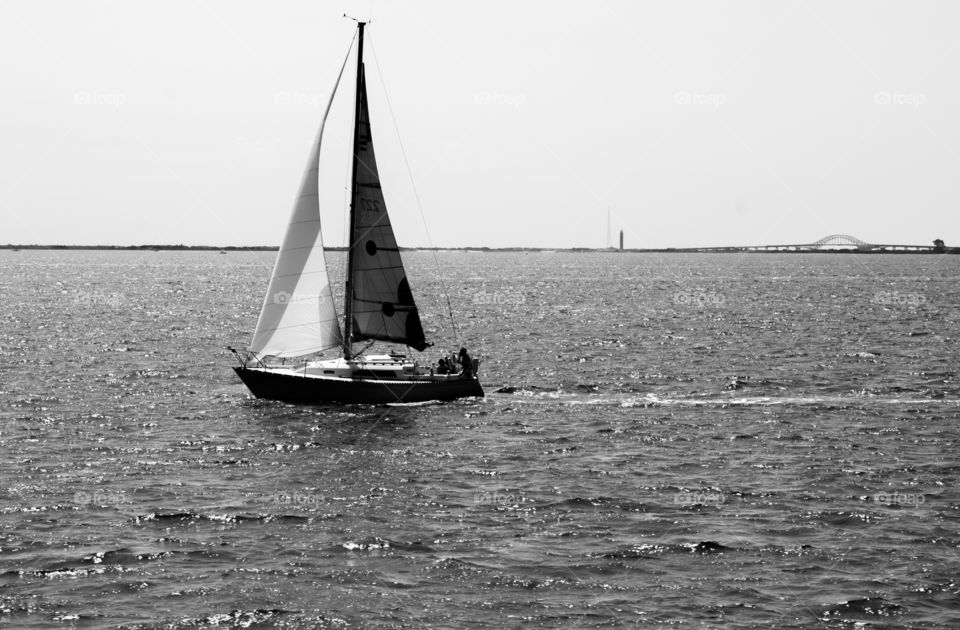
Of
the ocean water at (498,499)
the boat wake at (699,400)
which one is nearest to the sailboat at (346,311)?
the ocean water at (498,499)

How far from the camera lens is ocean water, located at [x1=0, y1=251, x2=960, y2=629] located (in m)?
21.1

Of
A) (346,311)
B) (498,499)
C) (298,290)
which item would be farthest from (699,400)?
(498,499)

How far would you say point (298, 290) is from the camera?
4303 centimetres

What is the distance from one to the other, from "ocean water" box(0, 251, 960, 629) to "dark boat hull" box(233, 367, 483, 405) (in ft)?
1.99

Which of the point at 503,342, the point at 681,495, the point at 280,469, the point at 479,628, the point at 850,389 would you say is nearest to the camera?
Answer: the point at 479,628

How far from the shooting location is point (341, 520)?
2689 cm

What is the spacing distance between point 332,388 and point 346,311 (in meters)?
3.65

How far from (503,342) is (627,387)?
76.6ft

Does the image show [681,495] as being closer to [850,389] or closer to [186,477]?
[186,477]

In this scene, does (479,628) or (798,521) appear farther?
(798,521)

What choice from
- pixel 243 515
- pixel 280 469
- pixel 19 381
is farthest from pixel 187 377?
pixel 243 515

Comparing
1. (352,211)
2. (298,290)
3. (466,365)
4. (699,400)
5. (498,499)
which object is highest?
(352,211)

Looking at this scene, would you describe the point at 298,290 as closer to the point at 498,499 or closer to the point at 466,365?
the point at 466,365

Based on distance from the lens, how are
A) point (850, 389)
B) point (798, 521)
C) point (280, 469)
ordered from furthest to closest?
point (850, 389) → point (280, 469) → point (798, 521)
